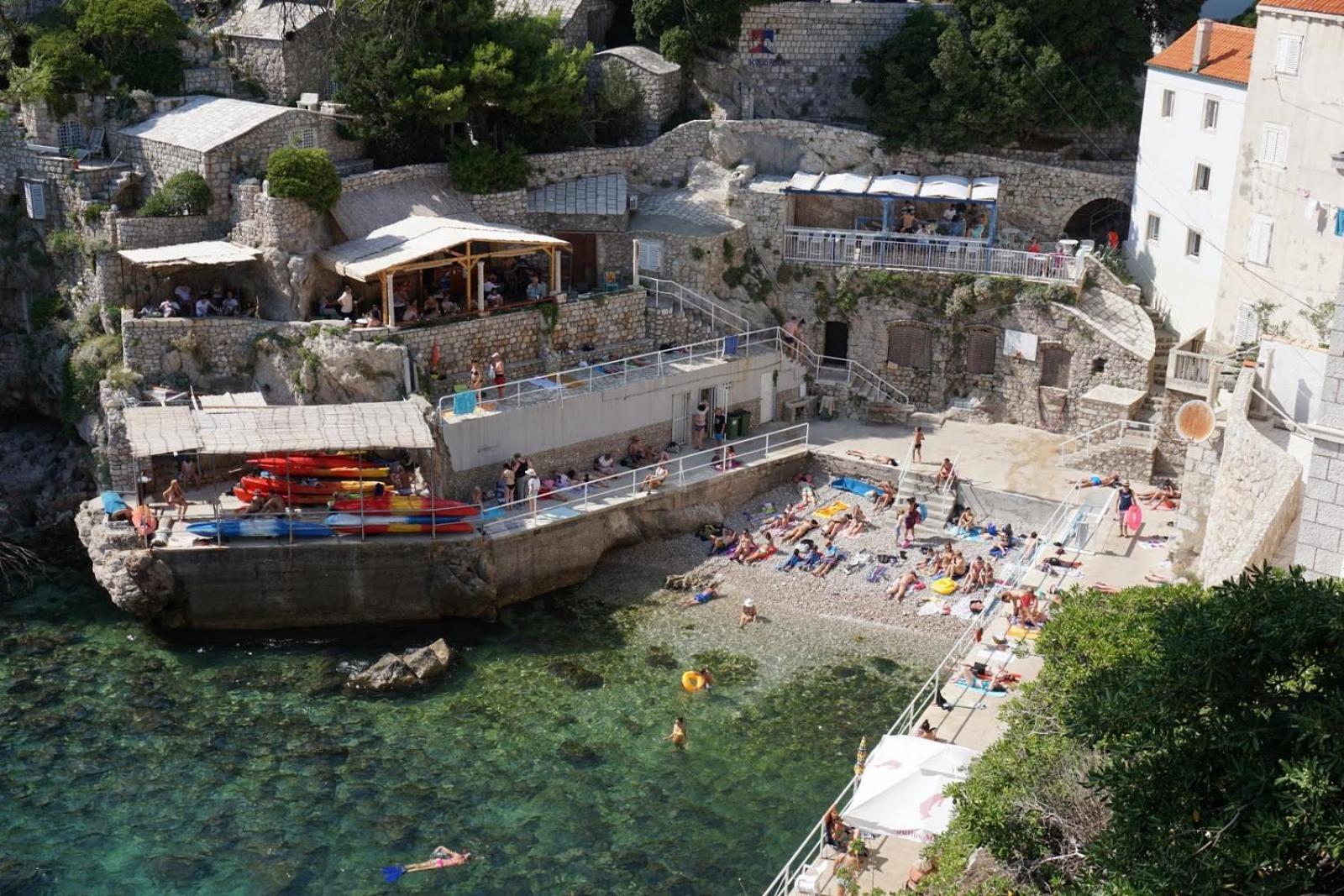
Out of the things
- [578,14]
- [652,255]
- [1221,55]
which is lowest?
[652,255]

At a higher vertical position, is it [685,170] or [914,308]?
[685,170]

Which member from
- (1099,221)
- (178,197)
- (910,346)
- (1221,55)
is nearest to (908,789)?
(910,346)

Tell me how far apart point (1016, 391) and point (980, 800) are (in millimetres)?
21907

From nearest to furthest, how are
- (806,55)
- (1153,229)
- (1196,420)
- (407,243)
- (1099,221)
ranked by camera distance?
(1196,420)
(407,243)
(1153,229)
(1099,221)
(806,55)

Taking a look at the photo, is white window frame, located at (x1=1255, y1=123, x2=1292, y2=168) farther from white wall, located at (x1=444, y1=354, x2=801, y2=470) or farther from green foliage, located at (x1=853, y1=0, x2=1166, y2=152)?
white wall, located at (x1=444, y1=354, x2=801, y2=470)

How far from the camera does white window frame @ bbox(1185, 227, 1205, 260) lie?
3628cm

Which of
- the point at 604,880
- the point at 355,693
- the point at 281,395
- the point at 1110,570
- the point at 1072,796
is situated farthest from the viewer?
the point at 281,395

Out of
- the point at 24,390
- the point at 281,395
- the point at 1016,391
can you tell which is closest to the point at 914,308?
the point at 1016,391

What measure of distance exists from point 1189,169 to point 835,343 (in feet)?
30.8

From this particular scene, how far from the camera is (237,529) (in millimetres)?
30641

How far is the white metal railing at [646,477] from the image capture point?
32.8 meters

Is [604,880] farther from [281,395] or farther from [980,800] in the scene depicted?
[281,395]

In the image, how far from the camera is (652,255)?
3938cm

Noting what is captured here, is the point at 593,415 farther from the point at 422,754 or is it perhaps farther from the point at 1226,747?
the point at 1226,747
